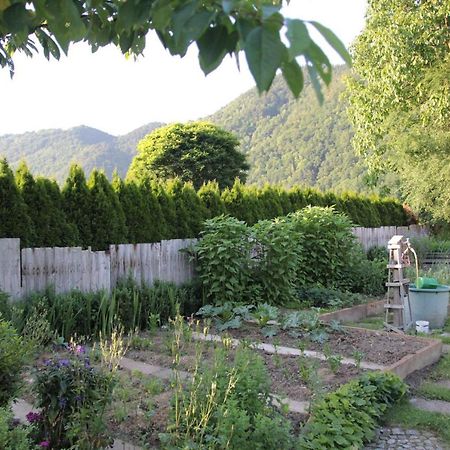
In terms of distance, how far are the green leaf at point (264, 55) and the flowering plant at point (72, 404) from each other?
2.17 meters

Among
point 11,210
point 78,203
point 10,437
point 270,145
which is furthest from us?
point 270,145

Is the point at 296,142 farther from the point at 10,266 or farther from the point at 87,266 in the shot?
the point at 10,266

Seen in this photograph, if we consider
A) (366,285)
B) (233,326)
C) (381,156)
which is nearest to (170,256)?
(233,326)

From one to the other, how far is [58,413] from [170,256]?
5631 millimetres

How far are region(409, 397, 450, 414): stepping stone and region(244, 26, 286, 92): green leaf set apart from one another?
3.97 m

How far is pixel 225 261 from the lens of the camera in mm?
7941

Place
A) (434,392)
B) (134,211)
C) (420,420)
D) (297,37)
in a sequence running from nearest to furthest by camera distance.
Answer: (297,37)
(420,420)
(434,392)
(134,211)

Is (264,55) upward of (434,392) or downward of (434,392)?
upward

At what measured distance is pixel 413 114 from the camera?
1681 cm

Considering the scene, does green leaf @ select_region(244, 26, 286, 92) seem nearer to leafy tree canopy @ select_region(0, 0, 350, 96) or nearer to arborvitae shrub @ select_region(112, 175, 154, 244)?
leafy tree canopy @ select_region(0, 0, 350, 96)

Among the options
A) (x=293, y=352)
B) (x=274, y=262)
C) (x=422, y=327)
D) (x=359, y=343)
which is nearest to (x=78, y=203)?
(x=274, y=262)

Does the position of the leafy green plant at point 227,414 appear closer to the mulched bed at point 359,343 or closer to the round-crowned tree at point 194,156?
the mulched bed at point 359,343

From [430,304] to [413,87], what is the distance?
11.4 metres

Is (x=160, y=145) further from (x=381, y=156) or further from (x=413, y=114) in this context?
(x=413, y=114)
